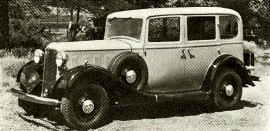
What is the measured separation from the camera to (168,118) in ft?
23.0

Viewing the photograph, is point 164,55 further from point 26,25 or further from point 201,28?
point 26,25

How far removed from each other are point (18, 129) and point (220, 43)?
3632 mm

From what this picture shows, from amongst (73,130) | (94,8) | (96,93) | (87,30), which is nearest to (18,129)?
(73,130)

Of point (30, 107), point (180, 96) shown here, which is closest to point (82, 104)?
point (30, 107)

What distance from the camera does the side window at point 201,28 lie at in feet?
23.9

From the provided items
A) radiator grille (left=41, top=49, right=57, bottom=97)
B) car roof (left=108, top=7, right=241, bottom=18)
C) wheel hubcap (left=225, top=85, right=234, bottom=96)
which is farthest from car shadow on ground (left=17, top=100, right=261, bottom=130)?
car roof (left=108, top=7, right=241, bottom=18)

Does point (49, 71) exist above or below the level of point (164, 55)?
below

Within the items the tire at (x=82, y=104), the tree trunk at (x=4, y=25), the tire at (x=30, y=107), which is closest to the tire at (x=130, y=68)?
the tire at (x=82, y=104)

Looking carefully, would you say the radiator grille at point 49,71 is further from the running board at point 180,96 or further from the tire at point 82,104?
the running board at point 180,96

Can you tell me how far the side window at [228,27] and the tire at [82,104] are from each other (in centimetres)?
266

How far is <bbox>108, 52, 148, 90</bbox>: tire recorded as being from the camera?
21.3ft

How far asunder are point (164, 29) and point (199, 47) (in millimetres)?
680

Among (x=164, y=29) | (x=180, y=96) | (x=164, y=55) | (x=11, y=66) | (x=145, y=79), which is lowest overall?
(x=180, y=96)

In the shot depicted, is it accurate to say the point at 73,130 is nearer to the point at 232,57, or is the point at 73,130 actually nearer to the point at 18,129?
the point at 18,129
